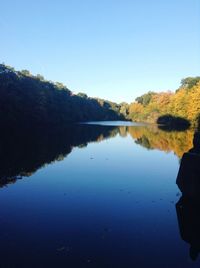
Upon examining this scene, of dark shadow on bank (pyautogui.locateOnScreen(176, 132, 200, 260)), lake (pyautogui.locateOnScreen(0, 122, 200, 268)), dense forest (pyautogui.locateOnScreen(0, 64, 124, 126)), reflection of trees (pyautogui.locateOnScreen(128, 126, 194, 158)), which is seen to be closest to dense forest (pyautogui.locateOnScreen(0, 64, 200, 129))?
dense forest (pyautogui.locateOnScreen(0, 64, 124, 126))

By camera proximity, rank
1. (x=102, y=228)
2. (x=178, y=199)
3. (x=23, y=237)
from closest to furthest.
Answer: (x=23, y=237)
(x=102, y=228)
(x=178, y=199)

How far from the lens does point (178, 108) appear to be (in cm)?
10031

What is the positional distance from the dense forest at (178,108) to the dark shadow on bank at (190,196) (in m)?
60.5

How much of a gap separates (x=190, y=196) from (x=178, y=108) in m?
85.0

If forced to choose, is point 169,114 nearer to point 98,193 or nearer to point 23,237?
point 98,193

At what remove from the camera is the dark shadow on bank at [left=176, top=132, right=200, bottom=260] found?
47.8 ft

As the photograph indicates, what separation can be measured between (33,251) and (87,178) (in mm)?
13348

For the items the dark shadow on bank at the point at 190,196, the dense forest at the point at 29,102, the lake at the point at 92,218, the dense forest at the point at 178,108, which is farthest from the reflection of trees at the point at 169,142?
the dense forest at the point at 29,102

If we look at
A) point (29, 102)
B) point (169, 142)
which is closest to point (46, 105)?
point (29, 102)

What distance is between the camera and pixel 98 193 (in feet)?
66.2

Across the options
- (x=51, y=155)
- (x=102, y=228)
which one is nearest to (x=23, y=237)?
(x=102, y=228)

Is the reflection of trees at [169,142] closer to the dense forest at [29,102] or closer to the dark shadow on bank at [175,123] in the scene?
the dark shadow on bank at [175,123]

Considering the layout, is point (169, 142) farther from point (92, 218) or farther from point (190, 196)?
point (92, 218)

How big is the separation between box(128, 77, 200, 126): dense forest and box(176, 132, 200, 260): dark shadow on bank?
60.5 m
